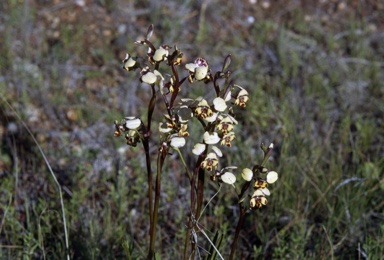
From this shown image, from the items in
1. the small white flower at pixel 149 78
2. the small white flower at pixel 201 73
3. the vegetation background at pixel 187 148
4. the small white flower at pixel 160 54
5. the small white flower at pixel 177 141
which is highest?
the small white flower at pixel 160 54

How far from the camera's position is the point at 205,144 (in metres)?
1.81

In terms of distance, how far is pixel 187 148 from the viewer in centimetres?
335

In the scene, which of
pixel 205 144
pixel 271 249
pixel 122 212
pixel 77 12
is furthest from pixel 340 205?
pixel 77 12

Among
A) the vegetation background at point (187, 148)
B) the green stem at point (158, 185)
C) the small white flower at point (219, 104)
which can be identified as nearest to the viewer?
the small white flower at point (219, 104)

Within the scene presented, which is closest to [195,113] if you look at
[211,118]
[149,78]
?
[211,118]

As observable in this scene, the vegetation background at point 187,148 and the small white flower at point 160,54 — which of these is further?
the vegetation background at point 187,148

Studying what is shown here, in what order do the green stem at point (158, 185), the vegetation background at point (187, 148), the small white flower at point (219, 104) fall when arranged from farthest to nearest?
the vegetation background at point (187, 148)
the green stem at point (158, 185)
the small white flower at point (219, 104)

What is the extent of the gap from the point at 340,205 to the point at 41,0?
2.78 metres

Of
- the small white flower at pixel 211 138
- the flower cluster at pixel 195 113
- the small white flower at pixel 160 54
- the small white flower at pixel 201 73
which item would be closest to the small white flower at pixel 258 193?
the flower cluster at pixel 195 113

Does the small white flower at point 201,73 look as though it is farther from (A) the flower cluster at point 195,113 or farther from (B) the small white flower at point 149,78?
(B) the small white flower at point 149,78

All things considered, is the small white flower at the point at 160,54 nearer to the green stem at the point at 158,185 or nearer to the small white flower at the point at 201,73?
the small white flower at the point at 201,73

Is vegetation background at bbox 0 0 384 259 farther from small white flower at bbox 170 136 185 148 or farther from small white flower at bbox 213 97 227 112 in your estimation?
small white flower at bbox 213 97 227 112

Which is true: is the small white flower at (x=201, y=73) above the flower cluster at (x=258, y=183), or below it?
above

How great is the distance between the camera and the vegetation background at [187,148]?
2760 mm
